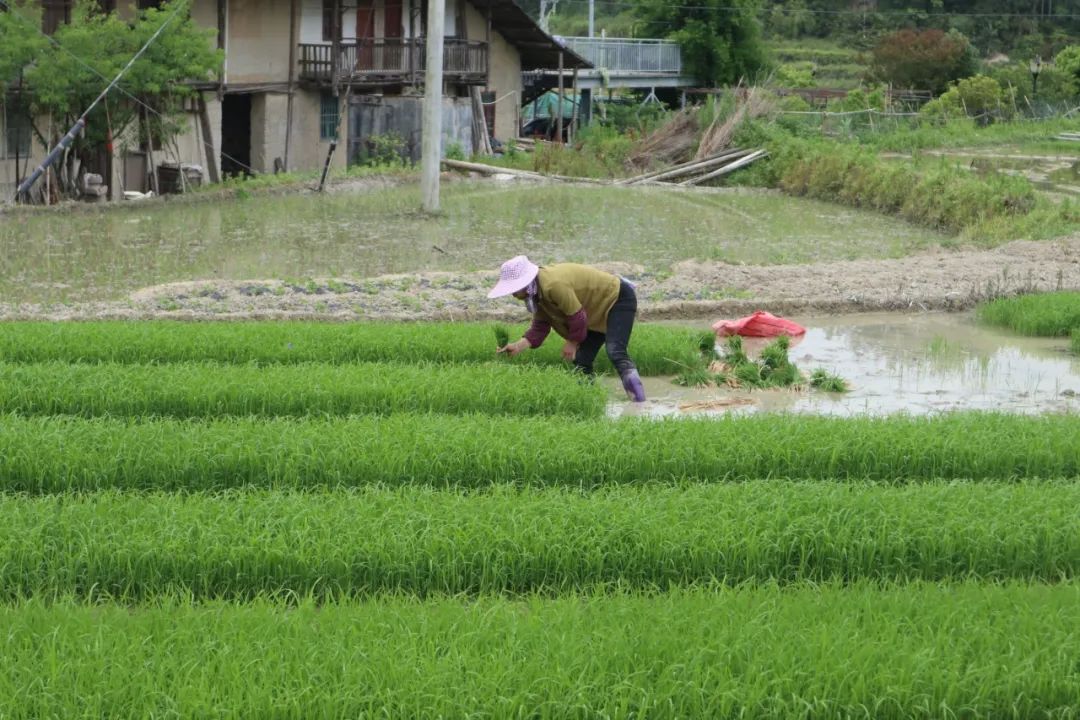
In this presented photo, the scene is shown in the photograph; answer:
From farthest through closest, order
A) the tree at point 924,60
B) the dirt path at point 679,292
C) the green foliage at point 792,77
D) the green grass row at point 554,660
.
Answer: the green foliage at point 792,77 < the tree at point 924,60 < the dirt path at point 679,292 < the green grass row at point 554,660

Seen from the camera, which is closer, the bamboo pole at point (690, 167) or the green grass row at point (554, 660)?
the green grass row at point (554, 660)

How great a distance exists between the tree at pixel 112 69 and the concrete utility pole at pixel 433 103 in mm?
3279

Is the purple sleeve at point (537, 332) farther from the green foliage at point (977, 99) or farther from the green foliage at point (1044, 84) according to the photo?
the green foliage at point (1044, 84)

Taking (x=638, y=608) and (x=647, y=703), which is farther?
(x=638, y=608)

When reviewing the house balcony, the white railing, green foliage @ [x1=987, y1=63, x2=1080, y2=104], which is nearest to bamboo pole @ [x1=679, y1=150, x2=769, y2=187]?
the house balcony

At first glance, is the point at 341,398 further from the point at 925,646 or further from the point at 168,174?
the point at 168,174

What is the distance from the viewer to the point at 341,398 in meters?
8.68

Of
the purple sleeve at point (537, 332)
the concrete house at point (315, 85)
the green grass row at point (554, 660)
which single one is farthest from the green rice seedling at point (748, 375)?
the concrete house at point (315, 85)

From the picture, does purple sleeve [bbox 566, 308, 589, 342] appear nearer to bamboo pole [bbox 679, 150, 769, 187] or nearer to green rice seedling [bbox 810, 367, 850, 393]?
green rice seedling [bbox 810, 367, 850, 393]

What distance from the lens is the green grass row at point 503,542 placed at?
5.82 m

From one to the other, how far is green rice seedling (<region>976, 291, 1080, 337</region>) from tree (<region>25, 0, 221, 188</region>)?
12.0 metres

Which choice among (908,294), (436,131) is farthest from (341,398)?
(436,131)

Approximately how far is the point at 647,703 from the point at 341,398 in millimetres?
4565

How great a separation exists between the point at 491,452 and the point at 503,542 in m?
1.38
